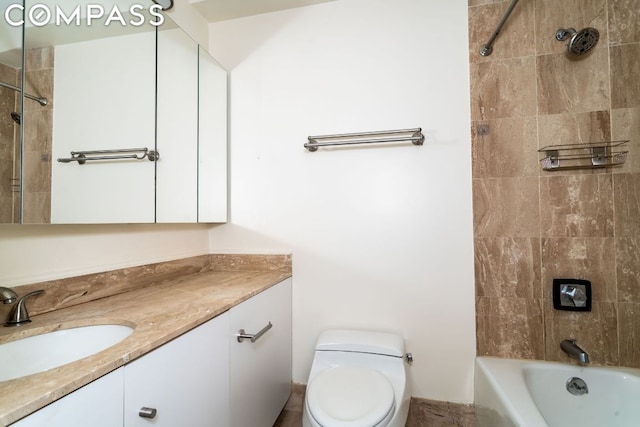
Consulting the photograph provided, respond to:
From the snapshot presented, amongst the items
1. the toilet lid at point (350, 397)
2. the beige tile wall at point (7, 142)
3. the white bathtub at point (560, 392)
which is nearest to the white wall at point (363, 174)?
the white bathtub at point (560, 392)

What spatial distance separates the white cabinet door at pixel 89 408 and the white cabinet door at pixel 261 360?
1.55 feet

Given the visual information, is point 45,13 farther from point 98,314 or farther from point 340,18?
point 340,18

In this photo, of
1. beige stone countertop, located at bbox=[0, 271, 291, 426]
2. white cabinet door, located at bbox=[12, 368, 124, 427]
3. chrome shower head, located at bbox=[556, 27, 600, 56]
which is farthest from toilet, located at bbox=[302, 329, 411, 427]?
chrome shower head, located at bbox=[556, 27, 600, 56]

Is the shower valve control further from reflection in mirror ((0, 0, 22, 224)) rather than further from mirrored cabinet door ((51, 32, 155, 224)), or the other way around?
reflection in mirror ((0, 0, 22, 224))

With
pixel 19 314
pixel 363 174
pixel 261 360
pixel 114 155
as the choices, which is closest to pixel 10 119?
pixel 114 155

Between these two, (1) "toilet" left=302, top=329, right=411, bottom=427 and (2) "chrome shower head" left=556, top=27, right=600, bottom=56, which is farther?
(2) "chrome shower head" left=556, top=27, right=600, bottom=56

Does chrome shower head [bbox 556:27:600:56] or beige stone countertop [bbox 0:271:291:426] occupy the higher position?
chrome shower head [bbox 556:27:600:56]

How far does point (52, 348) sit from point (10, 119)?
0.73 meters

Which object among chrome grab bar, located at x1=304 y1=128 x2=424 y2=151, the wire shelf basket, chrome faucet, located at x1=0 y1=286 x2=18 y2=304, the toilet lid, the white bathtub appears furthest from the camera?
chrome grab bar, located at x1=304 y1=128 x2=424 y2=151

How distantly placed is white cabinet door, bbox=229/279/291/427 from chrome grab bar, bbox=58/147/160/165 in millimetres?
857

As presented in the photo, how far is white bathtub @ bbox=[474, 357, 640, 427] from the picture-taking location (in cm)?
126

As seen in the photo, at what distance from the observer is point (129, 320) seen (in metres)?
0.91

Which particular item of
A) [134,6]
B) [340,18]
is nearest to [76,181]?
[134,6]

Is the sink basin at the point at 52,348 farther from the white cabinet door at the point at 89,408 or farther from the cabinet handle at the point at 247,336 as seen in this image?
the cabinet handle at the point at 247,336
